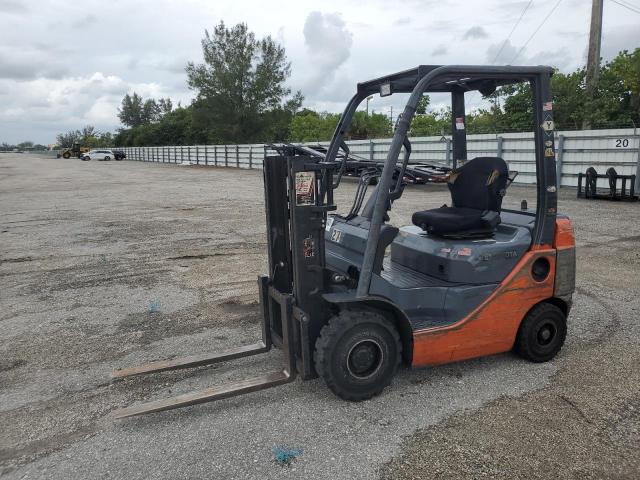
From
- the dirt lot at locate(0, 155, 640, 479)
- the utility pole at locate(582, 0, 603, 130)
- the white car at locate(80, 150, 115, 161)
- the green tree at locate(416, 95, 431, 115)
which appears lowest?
the dirt lot at locate(0, 155, 640, 479)

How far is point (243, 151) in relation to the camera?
40406 millimetres

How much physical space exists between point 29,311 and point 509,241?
5331 millimetres

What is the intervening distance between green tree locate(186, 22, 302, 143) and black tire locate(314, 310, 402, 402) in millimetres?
53224

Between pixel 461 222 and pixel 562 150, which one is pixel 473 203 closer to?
pixel 461 222

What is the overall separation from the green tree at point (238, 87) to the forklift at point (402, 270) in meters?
52.4

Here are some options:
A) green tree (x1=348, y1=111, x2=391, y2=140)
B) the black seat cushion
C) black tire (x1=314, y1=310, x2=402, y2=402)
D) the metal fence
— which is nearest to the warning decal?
black tire (x1=314, y1=310, x2=402, y2=402)

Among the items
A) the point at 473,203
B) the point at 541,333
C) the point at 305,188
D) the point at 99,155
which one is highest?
the point at 99,155

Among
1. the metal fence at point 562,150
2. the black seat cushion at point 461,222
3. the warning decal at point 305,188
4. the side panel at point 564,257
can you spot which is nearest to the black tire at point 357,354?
the warning decal at point 305,188

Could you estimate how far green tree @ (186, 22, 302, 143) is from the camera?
183ft

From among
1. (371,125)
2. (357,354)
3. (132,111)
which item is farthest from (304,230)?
(132,111)

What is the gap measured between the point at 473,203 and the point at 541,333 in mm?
1222

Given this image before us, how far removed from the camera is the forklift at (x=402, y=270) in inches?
145

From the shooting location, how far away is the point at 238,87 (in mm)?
56344

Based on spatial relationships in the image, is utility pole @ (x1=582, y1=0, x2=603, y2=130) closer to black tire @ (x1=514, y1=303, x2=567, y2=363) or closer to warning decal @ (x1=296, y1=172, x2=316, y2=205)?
black tire @ (x1=514, y1=303, x2=567, y2=363)
